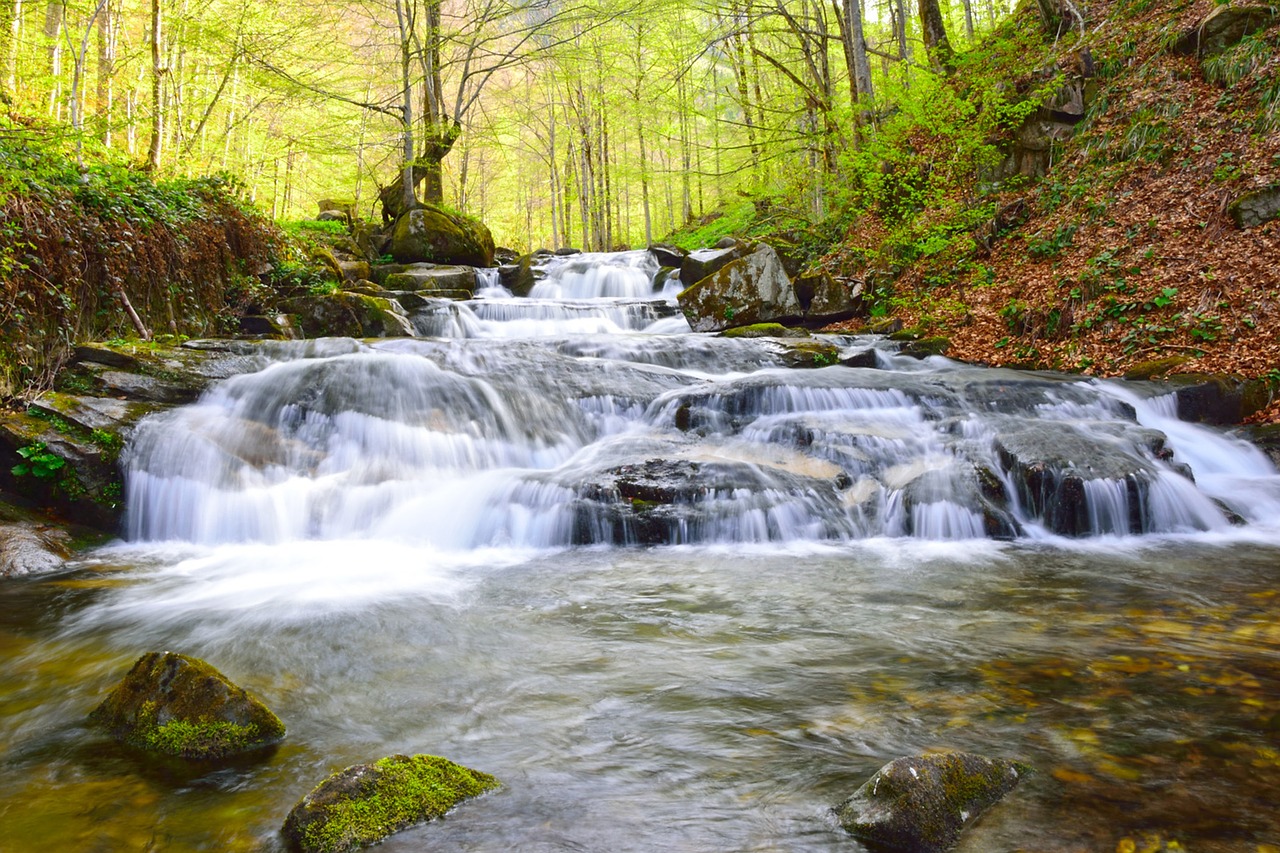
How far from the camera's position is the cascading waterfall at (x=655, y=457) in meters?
6.17

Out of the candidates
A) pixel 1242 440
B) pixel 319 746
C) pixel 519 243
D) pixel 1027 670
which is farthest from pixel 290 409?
pixel 519 243

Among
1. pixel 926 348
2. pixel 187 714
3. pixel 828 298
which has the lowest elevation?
pixel 187 714

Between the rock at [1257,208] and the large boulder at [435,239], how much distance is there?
1454 centimetres

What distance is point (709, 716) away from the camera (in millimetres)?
2967

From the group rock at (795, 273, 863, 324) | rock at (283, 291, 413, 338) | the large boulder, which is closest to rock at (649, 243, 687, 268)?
the large boulder

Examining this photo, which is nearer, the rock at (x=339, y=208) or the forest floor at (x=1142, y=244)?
the forest floor at (x=1142, y=244)

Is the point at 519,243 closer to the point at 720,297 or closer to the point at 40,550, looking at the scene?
the point at 720,297

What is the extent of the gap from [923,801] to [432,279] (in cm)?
1446

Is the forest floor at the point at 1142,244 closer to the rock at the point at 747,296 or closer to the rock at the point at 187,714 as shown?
the rock at the point at 747,296

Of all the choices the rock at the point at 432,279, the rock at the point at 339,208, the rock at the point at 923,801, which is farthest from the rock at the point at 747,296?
the rock at the point at 339,208

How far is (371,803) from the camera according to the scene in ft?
7.06

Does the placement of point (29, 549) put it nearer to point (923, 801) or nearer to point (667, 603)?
point (667, 603)

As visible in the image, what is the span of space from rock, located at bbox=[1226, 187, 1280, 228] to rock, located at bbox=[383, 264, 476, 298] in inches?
495

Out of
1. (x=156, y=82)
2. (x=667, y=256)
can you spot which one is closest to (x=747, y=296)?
(x=667, y=256)
